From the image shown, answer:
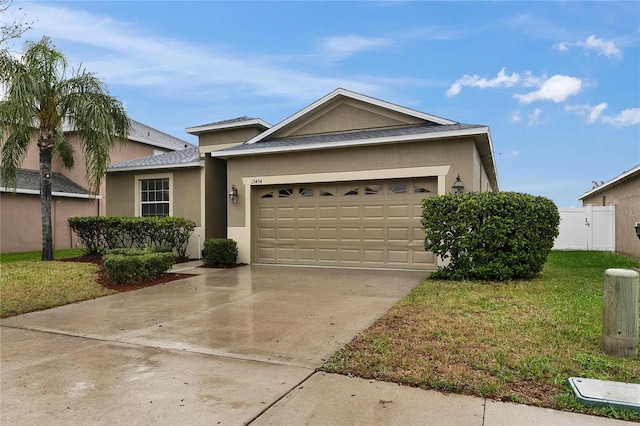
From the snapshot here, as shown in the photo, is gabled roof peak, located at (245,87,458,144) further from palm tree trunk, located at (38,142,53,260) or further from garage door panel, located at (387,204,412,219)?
palm tree trunk, located at (38,142,53,260)

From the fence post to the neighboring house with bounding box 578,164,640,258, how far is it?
12031mm

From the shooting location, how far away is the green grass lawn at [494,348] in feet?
11.7

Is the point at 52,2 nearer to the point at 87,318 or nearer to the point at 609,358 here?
the point at 87,318

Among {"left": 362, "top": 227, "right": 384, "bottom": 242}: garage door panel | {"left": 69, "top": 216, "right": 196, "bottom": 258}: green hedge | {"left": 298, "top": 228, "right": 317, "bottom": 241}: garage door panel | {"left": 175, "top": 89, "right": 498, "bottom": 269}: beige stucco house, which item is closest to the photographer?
{"left": 175, "top": 89, "right": 498, "bottom": 269}: beige stucco house

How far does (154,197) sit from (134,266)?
691cm

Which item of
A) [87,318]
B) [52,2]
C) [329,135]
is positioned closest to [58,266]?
[87,318]

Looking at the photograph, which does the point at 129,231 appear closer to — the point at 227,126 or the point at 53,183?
the point at 227,126

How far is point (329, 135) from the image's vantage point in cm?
1284

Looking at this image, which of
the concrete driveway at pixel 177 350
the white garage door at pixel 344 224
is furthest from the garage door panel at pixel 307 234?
the concrete driveway at pixel 177 350

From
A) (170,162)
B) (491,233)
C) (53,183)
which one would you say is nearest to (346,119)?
(491,233)

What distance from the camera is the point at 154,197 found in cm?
1552

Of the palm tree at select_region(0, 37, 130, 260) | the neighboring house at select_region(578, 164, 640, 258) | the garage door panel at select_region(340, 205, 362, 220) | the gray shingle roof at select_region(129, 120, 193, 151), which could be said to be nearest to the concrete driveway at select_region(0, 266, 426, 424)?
the garage door panel at select_region(340, 205, 362, 220)

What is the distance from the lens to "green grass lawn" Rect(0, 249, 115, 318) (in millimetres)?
7402

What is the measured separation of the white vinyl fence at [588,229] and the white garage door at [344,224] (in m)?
11.5
